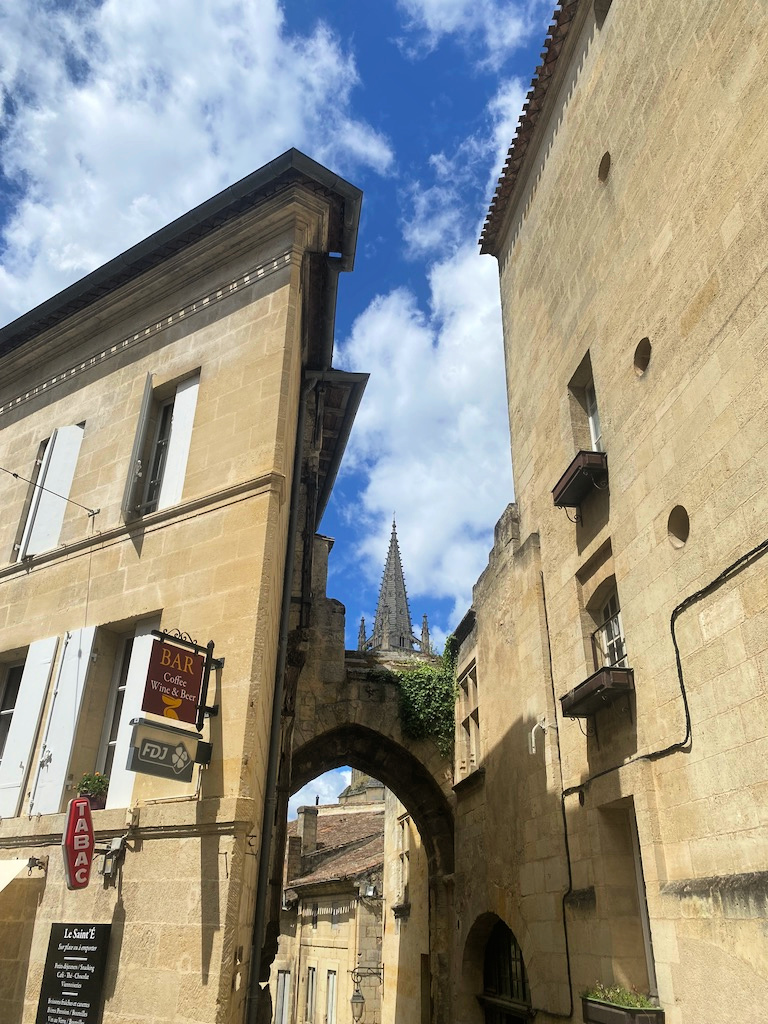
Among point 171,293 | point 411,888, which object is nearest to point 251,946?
point 171,293

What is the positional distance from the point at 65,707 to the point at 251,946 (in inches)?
102

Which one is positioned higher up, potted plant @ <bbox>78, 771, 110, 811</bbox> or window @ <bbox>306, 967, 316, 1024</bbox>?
potted plant @ <bbox>78, 771, 110, 811</bbox>

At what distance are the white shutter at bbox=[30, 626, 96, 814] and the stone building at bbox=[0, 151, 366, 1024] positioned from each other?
19 mm

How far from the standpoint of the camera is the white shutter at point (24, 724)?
266 inches

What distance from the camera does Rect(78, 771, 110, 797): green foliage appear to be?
A: 20.5 ft

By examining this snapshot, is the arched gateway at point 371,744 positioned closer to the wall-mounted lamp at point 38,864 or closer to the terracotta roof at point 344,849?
the wall-mounted lamp at point 38,864

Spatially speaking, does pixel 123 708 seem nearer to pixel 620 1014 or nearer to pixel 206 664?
pixel 206 664

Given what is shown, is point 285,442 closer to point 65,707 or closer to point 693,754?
point 65,707

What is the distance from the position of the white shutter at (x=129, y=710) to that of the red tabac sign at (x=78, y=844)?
38cm

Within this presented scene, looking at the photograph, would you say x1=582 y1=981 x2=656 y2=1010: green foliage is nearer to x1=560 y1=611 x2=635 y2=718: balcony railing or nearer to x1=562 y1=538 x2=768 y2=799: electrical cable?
x1=562 y1=538 x2=768 y2=799: electrical cable

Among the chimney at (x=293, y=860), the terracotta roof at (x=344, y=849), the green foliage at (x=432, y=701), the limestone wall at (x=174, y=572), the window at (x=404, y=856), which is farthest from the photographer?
the chimney at (x=293, y=860)

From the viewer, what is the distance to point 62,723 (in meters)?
6.68

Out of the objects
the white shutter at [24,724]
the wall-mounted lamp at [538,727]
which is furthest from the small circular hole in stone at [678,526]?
the white shutter at [24,724]

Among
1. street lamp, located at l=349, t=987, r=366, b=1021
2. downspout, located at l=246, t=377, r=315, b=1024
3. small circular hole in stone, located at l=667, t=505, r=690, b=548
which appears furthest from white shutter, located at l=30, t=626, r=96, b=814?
street lamp, located at l=349, t=987, r=366, b=1021
